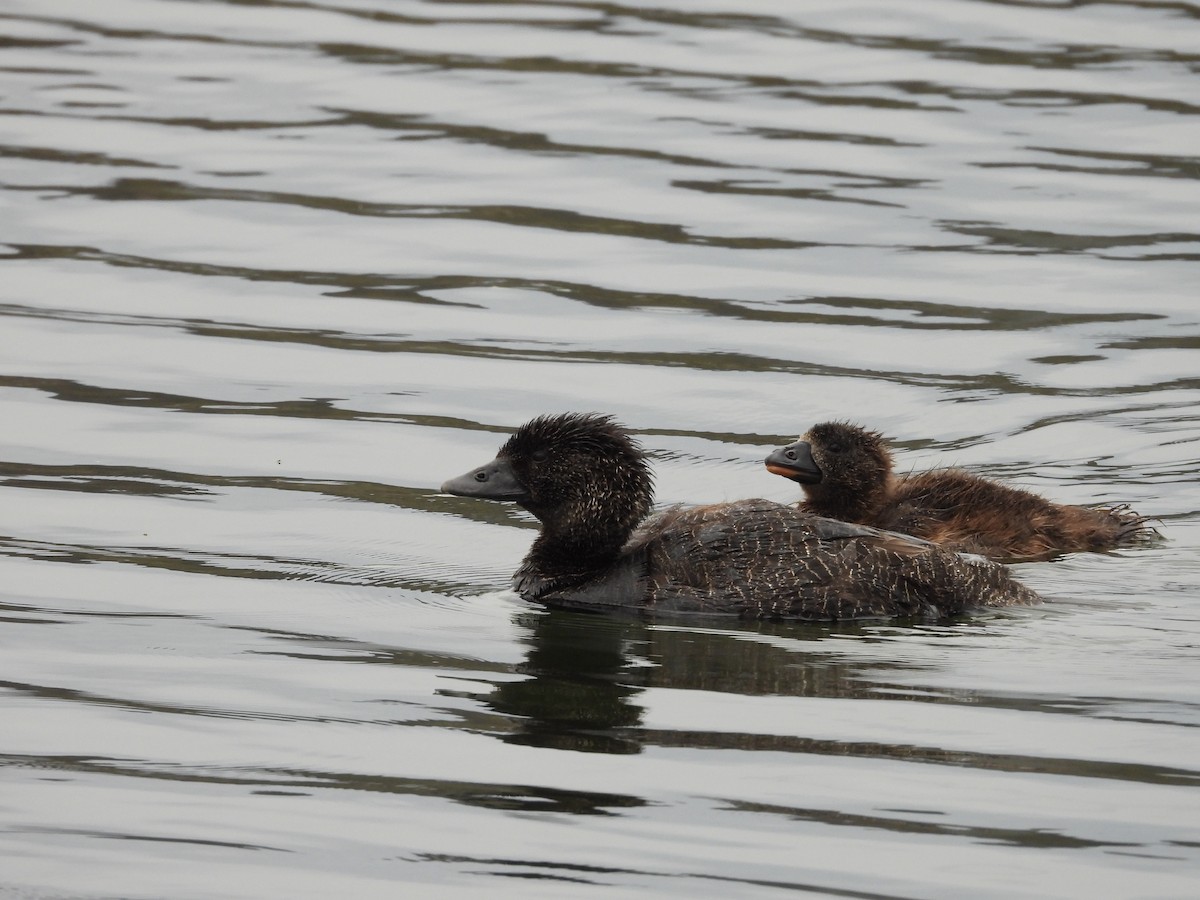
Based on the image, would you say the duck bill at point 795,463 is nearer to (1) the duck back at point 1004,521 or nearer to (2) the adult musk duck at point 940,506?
(2) the adult musk duck at point 940,506

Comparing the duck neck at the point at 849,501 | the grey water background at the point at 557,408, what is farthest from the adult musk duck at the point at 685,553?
the duck neck at the point at 849,501

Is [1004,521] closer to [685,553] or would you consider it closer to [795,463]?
[795,463]

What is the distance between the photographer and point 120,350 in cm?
1283

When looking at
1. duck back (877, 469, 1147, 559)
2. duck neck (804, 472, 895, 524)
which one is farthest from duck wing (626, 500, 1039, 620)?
duck neck (804, 472, 895, 524)

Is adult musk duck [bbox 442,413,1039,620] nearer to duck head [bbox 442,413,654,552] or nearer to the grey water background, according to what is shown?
duck head [bbox 442,413,654,552]

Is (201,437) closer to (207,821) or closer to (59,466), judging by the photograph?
(59,466)

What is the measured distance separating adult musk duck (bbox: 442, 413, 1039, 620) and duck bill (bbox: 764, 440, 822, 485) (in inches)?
30.4

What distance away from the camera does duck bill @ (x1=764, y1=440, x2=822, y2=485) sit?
33.9 feet

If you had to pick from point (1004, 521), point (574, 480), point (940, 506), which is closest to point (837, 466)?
point (940, 506)

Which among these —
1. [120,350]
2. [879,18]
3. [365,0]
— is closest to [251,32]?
[365,0]

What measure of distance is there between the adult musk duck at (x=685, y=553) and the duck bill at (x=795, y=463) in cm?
77

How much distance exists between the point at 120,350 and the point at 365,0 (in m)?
8.87

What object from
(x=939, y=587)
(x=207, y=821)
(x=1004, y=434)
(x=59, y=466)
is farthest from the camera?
(x=1004, y=434)

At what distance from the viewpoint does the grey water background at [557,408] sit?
21.7 feet
